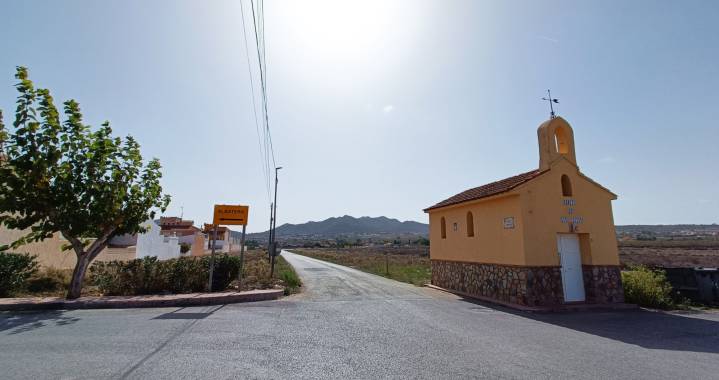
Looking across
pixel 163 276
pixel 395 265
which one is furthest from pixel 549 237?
pixel 395 265

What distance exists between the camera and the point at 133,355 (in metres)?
5.39

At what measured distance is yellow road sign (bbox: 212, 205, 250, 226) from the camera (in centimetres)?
1224

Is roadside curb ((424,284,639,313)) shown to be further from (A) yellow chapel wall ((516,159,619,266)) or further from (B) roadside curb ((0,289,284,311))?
(B) roadside curb ((0,289,284,311))

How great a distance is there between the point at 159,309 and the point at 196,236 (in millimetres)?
40926

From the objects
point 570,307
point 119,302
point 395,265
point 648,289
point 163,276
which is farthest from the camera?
point 395,265

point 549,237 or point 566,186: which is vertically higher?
point 566,186

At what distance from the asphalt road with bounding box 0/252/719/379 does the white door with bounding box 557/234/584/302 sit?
1352 mm

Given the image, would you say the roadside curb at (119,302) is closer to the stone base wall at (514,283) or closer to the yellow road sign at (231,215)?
the yellow road sign at (231,215)

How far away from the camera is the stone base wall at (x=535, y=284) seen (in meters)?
10.7

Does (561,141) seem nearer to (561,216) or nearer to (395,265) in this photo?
(561,216)

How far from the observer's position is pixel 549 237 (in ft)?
36.8

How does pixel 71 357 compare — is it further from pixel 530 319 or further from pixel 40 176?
pixel 530 319

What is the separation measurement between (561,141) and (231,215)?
12970mm

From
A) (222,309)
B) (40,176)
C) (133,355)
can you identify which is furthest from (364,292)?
(40,176)
